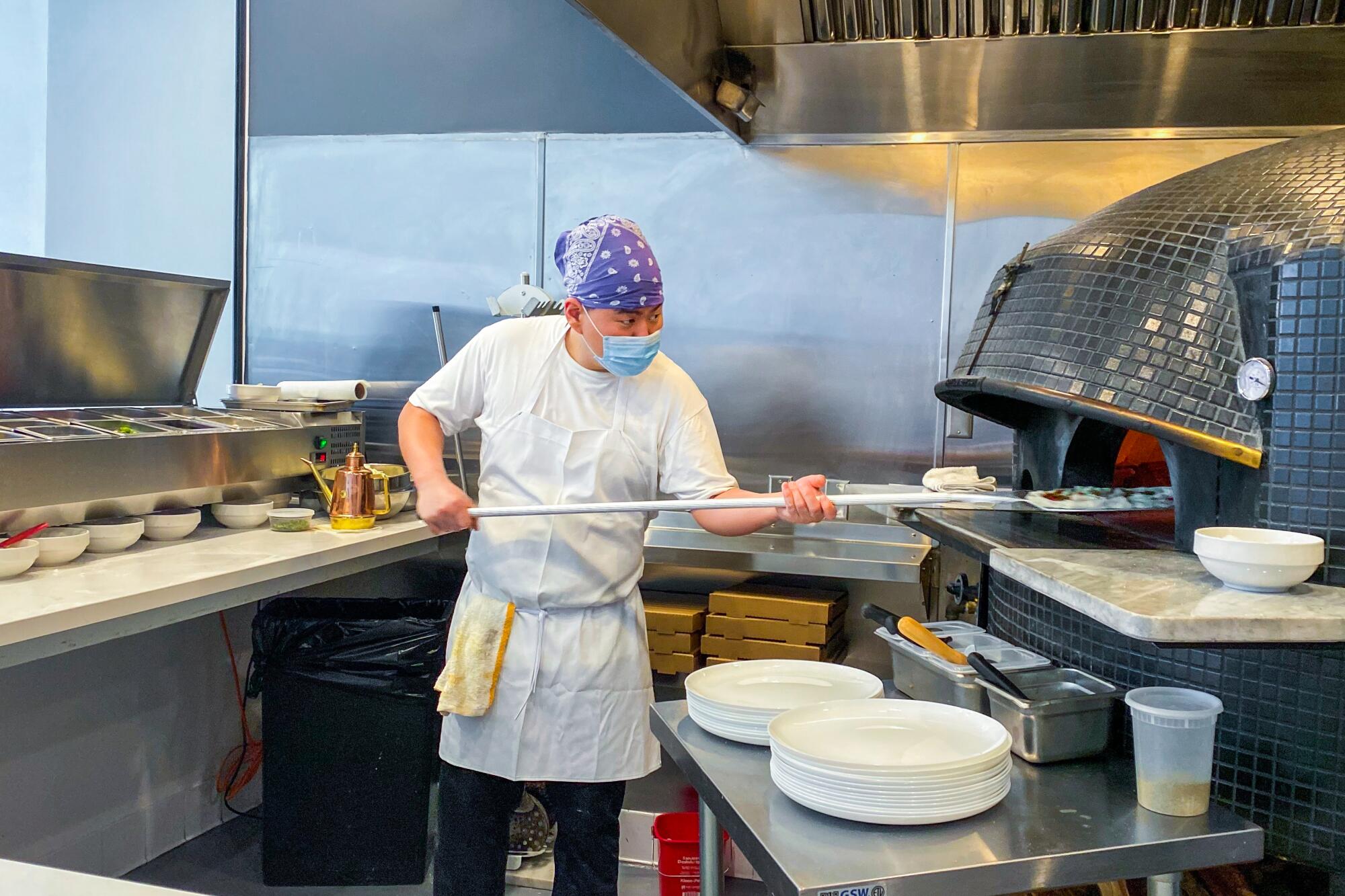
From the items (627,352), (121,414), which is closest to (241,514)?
(121,414)

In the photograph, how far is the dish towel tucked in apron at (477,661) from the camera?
2121 mm

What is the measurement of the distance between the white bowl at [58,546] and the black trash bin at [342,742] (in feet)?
2.08

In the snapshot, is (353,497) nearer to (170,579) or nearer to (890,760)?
(170,579)

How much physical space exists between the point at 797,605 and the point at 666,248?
134 centimetres

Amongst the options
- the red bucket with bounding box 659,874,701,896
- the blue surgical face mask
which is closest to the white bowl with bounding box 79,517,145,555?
the blue surgical face mask

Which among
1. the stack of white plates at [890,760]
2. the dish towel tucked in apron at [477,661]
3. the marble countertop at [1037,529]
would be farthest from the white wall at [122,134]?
the stack of white plates at [890,760]

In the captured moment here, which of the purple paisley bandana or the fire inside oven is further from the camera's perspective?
the fire inside oven

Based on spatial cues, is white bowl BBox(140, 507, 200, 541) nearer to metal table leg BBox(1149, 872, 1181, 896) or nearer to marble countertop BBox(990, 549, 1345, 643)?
marble countertop BBox(990, 549, 1345, 643)

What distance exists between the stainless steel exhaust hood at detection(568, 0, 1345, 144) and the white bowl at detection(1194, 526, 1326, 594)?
201 cm

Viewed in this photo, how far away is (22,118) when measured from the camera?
412 cm

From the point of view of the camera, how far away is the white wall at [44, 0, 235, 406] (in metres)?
4.09

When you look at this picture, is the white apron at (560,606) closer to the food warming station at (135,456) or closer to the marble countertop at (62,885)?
the food warming station at (135,456)

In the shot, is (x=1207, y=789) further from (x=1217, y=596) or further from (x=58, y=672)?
(x=58, y=672)

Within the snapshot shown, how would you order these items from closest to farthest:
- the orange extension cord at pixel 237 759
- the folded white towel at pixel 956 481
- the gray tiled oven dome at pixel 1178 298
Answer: the gray tiled oven dome at pixel 1178 298 < the folded white towel at pixel 956 481 < the orange extension cord at pixel 237 759
